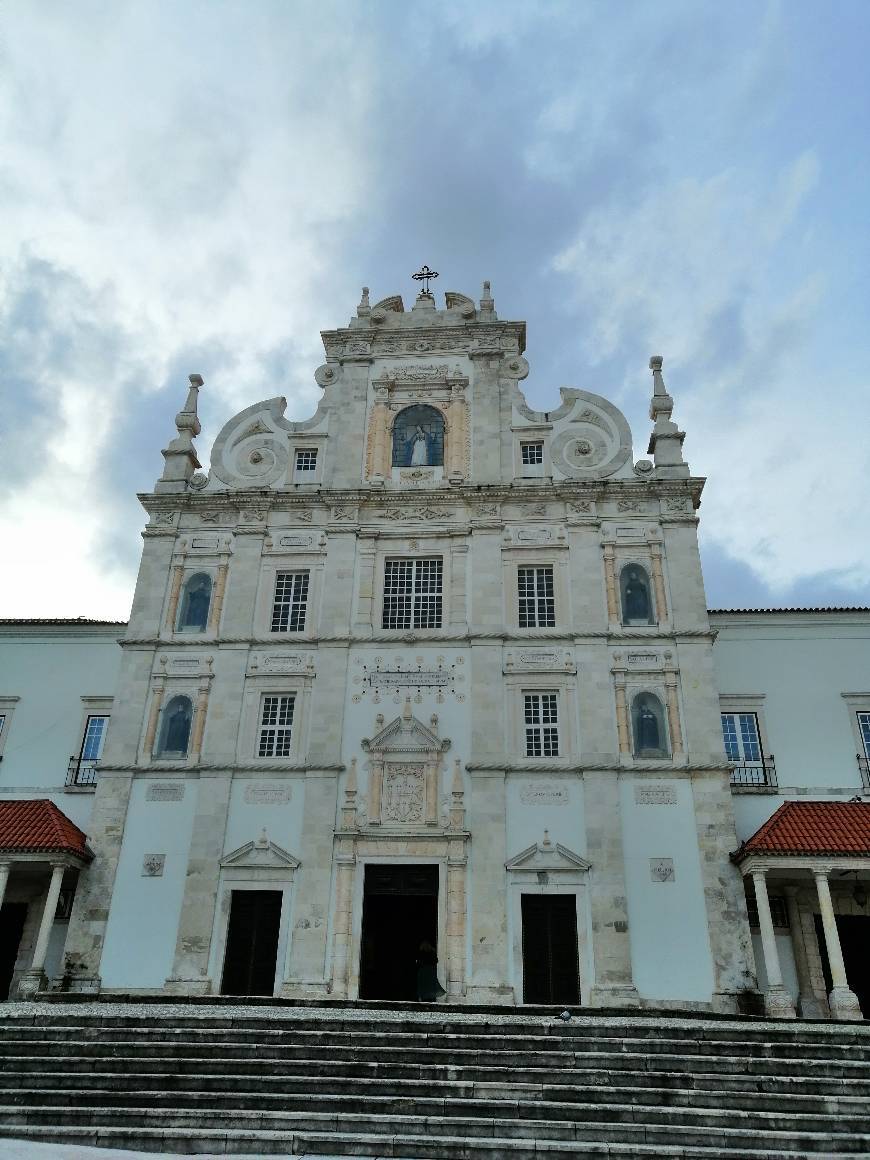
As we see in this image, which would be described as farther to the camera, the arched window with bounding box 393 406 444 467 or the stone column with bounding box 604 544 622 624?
the arched window with bounding box 393 406 444 467

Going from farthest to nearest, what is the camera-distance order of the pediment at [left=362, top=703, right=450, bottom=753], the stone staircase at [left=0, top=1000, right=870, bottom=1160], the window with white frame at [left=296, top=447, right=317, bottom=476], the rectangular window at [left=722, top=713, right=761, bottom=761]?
the window with white frame at [left=296, top=447, right=317, bottom=476]
the rectangular window at [left=722, top=713, right=761, bottom=761]
the pediment at [left=362, top=703, right=450, bottom=753]
the stone staircase at [left=0, top=1000, right=870, bottom=1160]

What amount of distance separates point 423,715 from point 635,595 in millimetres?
5973

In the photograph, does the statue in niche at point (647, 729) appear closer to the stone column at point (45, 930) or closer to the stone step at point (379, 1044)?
the stone step at point (379, 1044)

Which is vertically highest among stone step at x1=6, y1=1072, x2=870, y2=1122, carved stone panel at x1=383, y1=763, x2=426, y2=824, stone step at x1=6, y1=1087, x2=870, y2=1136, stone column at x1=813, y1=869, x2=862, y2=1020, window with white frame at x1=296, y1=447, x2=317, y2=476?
window with white frame at x1=296, y1=447, x2=317, y2=476

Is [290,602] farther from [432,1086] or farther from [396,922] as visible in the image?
[432,1086]

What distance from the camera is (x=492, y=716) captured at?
21844 mm

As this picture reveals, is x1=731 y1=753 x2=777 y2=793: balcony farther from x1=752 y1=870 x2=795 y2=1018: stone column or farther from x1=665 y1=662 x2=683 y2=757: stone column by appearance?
x1=752 y1=870 x2=795 y2=1018: stone column

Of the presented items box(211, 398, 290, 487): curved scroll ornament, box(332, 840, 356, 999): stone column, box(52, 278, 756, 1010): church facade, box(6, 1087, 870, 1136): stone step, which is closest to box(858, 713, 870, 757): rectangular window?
box(52, 278, 756, 1010): church facade

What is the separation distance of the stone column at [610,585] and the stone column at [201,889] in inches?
385

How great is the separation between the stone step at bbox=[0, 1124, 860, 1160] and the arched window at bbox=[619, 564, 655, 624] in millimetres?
14089

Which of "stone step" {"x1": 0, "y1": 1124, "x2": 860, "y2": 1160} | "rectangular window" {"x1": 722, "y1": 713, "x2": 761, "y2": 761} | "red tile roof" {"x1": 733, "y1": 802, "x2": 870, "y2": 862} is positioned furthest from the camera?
"rectangular window" {"x1": 722, "y1": 713, "x2": 761, "y2": 761}

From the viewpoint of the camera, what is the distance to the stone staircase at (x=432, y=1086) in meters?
9.81

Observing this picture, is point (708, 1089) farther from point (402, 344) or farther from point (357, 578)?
point (402, 344)

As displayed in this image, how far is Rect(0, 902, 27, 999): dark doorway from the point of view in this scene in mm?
21734
